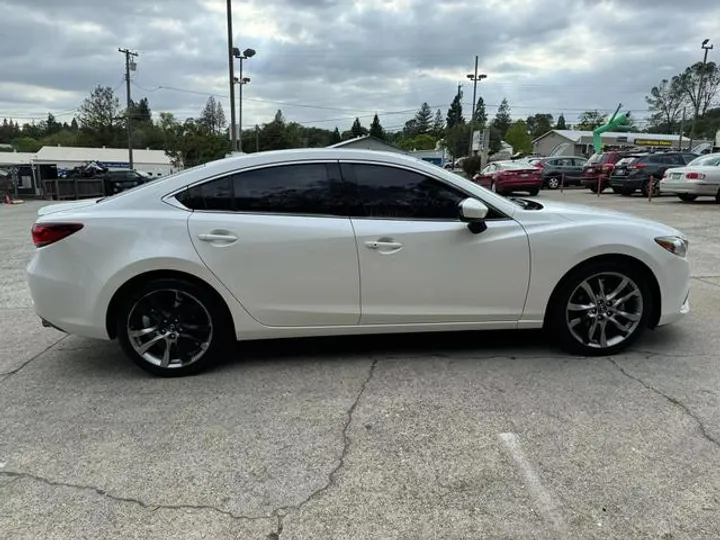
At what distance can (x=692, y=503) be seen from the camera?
96.0 inches

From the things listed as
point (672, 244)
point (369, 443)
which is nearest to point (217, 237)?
point (369, 443)

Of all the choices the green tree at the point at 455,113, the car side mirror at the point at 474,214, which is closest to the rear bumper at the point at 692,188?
the car side mirror at the point at 474,214

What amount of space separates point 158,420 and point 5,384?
1.39 m

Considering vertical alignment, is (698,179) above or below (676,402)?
above

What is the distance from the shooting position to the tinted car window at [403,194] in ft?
12.8

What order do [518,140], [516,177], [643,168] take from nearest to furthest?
1. [643,168]
2. [516,177]
3. [518,140]

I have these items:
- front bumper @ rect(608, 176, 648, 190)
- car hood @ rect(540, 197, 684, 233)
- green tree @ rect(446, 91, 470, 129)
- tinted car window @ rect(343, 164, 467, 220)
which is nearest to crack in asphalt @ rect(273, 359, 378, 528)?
tinted car window @ rect(343, 164, 467, 220)

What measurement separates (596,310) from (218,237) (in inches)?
110

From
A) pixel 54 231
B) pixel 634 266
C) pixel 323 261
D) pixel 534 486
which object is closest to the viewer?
pixel 534 486

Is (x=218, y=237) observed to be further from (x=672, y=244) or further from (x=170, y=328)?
(x=672, y=244)

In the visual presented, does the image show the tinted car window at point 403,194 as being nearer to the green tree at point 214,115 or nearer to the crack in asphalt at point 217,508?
the crack in asphalt at point 217,508

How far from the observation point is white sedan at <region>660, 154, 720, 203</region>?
49.4ft

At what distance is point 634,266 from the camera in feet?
13.4

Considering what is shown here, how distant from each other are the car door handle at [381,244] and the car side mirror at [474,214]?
50 centimetres
